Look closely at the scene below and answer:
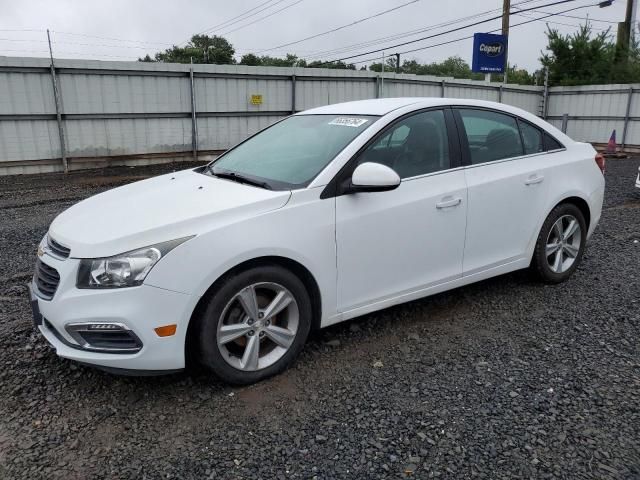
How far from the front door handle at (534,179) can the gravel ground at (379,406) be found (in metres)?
0.98

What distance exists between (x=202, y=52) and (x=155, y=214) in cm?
5524

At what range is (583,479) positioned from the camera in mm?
2348

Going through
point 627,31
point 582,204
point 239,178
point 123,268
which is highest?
point 627,31

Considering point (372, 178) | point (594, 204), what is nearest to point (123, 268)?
point (372, 178)

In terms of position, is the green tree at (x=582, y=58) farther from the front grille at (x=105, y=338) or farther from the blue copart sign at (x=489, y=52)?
the front grille at (x=105, y=338)

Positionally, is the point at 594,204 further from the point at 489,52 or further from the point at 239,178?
the point at 489,52

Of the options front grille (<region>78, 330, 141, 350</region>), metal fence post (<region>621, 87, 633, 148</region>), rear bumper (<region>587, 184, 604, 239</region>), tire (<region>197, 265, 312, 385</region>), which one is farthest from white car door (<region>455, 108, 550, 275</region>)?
metal fence post (<region>621, 87, 633, 148</region>)

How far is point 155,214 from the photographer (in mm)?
2984

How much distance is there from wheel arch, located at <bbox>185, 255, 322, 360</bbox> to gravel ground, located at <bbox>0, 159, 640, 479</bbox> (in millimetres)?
325

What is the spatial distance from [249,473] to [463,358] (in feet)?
5.39

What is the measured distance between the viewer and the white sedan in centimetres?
272

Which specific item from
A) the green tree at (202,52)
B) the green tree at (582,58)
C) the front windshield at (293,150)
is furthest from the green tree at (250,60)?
the front windshield at (293,150)

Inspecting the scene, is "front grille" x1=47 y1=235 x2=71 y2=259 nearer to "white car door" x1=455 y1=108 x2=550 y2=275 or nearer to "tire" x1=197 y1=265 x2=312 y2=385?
"tire" x1=197 y1=265 x2=312 y2=385

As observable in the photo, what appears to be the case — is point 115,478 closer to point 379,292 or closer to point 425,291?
point 379,292
